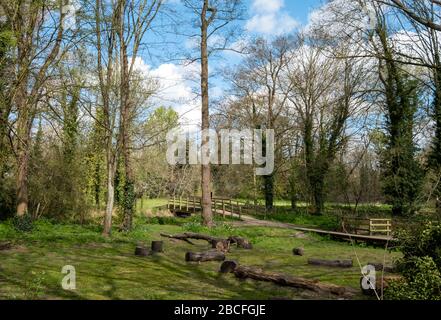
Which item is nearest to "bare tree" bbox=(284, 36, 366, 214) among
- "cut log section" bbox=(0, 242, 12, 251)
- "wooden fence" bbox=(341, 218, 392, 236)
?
"wooden fence" bbox=(341, 218, 392, 236)

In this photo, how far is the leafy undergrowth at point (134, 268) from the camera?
8.14 metres

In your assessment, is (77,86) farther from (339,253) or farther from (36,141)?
(339,253)

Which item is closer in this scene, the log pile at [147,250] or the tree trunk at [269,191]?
the log pile at [147,250]

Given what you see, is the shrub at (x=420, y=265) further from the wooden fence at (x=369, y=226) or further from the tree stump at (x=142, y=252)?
the wooden fence at (x=369, y=226)

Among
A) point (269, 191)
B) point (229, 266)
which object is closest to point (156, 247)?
point (229, 266)

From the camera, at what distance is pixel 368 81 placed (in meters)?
27.9

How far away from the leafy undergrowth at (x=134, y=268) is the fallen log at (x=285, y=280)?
0.18 meters

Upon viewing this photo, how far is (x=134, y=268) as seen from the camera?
34.9 feet

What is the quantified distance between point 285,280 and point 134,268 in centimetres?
383

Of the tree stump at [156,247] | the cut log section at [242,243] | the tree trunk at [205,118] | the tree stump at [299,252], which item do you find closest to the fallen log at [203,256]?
the tree stump at [156,247]

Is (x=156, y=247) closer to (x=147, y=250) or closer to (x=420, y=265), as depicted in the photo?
(x=147, y=250)

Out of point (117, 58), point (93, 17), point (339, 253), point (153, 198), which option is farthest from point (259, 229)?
point (153, 198)

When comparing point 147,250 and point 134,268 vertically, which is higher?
point 147,250
